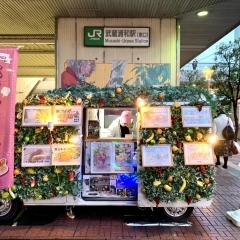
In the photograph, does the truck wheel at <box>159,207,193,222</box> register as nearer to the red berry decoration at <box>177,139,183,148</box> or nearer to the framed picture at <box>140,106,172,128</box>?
the red berry decoration at <box>177,139,183,148</box>

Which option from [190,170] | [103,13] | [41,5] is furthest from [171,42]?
[190,170]

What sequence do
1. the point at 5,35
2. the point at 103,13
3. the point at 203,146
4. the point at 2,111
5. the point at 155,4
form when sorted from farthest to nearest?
the point at 5,35 → the point at 103,13 → the point at 155,4 → the point at 203,146 → the point at 2,111

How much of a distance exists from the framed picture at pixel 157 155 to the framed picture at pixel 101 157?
695 millimetres

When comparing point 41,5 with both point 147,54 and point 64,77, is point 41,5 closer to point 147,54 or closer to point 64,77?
point 64,77

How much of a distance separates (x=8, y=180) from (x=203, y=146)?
292cm

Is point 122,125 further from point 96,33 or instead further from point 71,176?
point 96,33

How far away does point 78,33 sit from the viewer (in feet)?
29.5

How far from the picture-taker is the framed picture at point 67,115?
4.93m

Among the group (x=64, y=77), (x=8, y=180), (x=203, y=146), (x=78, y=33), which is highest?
(x=78, y=33)

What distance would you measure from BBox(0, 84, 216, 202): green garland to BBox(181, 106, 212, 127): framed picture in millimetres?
99

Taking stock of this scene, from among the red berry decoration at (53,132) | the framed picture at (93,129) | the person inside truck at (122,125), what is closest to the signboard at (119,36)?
the person inside truck at (122,125)

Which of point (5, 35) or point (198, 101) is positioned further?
point (5, 35)

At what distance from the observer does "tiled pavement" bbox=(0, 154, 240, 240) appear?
4707 millimetres

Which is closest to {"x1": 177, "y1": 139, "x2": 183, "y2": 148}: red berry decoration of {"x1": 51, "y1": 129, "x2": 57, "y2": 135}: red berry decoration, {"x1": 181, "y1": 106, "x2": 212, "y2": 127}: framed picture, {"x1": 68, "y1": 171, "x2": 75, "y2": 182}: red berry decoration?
{"x1": 181, "y1": 106, "x2": 212, "y2": 127}: framed picture
